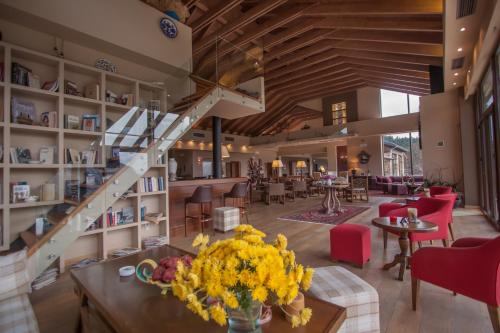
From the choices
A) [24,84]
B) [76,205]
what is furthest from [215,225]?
[24,84]

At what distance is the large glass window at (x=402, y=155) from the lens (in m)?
12.8

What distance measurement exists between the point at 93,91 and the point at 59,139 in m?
0.91

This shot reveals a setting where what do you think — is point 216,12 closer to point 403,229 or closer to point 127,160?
point 127,160

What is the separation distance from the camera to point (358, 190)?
8.56 meters

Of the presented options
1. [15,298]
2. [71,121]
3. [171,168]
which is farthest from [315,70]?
[15,298]

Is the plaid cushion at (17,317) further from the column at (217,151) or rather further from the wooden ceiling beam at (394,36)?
the wooden ceiling beam at (394,36)

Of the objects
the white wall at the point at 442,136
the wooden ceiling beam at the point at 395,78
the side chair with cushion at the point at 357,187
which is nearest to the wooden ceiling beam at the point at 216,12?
the white wall at the point at 442,136

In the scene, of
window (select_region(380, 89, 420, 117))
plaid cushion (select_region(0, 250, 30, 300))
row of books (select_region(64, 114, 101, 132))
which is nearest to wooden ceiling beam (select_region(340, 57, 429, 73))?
window (select_region(380, 89, 420, 117))

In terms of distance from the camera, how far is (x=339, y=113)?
13.6 meters

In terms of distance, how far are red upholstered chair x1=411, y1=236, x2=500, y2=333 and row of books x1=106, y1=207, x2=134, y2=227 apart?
3948 millimetres

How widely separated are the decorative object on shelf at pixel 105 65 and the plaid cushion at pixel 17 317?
11.5 ft

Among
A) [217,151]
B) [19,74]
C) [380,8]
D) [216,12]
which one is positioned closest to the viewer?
[19,74]

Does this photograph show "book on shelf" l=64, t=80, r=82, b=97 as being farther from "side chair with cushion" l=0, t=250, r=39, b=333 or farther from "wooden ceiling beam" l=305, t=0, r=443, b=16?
"wooden ceiling beam" l=305, t=0, r=443, b=16

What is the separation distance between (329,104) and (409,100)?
3.98 metres
